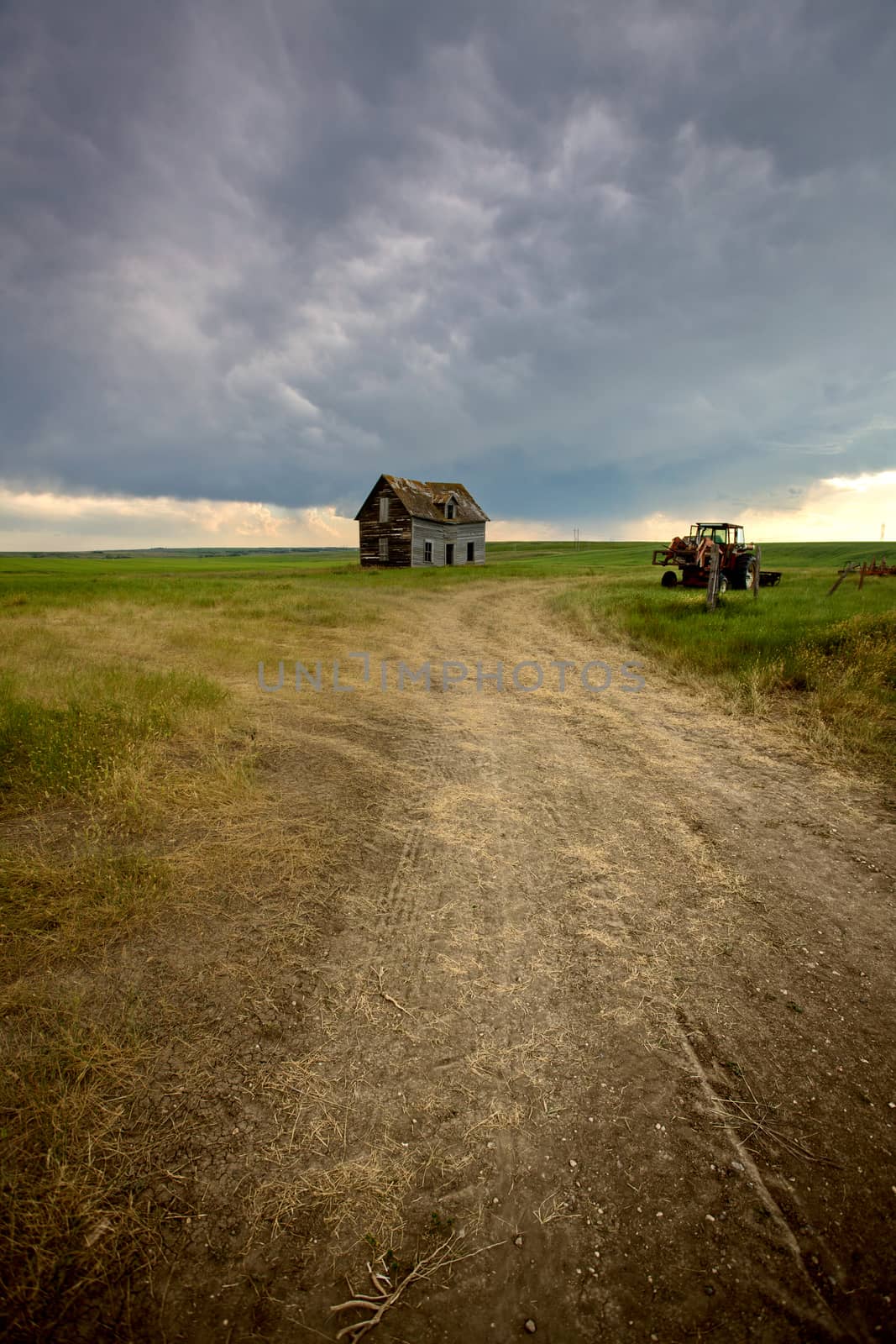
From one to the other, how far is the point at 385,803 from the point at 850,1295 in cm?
413

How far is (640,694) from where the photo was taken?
9.13m

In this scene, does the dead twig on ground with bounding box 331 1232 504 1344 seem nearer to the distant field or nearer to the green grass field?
the green grass field

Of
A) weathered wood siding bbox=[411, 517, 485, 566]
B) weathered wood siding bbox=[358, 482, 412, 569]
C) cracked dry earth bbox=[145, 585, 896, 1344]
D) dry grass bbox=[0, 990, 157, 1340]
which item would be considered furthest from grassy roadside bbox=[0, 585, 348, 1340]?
weathered wood siding bbox=[411, 517, 485, 566]

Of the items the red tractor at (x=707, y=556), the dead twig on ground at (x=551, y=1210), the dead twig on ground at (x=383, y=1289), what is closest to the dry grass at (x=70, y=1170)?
the dead twig on ground at (x=383, y=1289)

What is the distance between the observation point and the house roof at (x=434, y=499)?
3931 centimetres

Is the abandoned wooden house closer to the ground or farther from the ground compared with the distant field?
farther from the ground

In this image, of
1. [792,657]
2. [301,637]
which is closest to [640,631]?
[792,657]

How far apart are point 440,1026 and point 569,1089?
0.71 metres

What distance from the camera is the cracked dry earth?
1.97m

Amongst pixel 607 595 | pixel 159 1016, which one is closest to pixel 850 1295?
pixel 159 1016

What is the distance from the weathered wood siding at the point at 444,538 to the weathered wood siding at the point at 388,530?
2.01ft

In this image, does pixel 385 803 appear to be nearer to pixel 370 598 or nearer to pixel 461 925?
pixel 461 925

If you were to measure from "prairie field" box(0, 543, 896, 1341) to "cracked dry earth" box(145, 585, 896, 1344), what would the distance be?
0.01 metres

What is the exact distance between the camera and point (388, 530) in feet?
131
